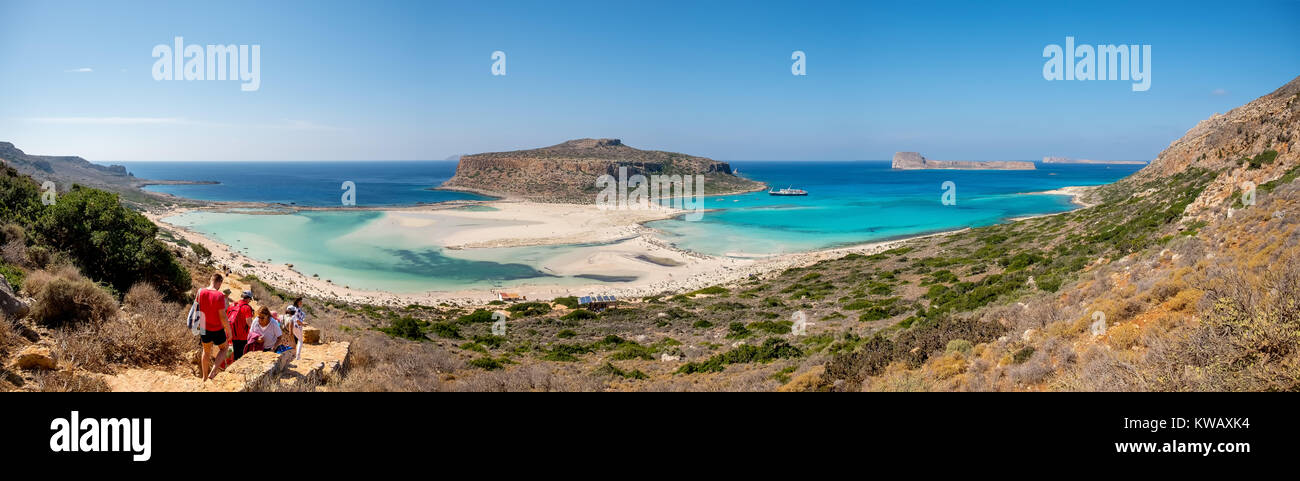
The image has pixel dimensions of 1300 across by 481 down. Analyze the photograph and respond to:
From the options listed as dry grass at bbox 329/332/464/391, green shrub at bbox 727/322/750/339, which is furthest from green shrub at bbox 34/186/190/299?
green shrub at bbox 727/322/750/339

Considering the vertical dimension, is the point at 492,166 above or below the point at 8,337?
above

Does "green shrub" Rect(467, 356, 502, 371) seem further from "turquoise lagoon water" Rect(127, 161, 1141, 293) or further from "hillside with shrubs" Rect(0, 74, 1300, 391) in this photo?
"turquoise lagoon water" Rect(127, 161, 1141, 293)

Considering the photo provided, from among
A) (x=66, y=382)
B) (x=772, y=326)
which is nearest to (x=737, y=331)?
(x=772, y=326)

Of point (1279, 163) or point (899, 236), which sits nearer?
point (1279, 163)

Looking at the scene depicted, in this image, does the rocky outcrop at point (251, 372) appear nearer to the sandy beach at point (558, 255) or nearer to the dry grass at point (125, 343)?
the dry grass at point (125, 343)
